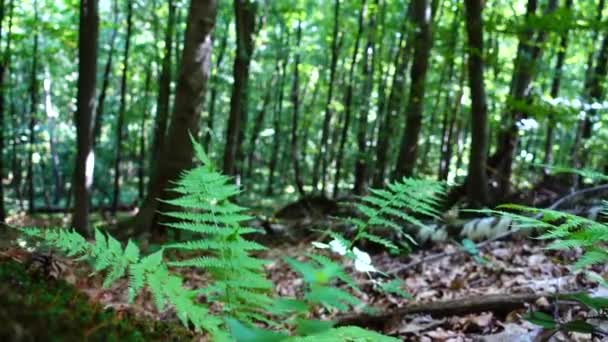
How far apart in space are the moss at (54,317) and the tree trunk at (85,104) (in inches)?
238

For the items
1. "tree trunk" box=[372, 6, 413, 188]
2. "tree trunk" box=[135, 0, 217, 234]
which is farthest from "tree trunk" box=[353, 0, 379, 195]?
"tree trunk" box=[135, 0, 217, 234]

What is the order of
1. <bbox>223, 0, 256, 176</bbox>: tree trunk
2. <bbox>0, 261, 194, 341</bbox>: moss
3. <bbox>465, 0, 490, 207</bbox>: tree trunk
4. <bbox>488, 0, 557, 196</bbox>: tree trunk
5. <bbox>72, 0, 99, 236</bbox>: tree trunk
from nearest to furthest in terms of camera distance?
1. <bbox>0, 261, 194, 341</bbox>: moss
2. <bbox>465, 0, 490, 207</bbox>: tree trunk
3. <bbox>72, 0, 99, 236</bbox>: tree trunk
4. <bbox>488, 0, 557, 196</bbox>: tree trunk
5. <bbox>223, 0, 256, 176</bbox>: tree trunk

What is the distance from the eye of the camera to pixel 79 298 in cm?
182

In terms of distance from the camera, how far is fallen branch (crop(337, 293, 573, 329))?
10.4 feet

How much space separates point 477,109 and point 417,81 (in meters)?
1.55

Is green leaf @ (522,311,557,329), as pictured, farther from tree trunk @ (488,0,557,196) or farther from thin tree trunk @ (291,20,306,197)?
thin tree trunk @ (291,20,306,197)

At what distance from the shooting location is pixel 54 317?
1144 millimetres

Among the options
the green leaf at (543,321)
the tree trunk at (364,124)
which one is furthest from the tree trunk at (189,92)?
the tree trunk at (364,124)

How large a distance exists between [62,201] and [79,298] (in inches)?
1046

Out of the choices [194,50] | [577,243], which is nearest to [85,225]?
[194,50]

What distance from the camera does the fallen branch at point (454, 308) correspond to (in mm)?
3176

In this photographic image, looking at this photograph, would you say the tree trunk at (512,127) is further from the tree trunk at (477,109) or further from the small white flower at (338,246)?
the small white flower at (338,246)

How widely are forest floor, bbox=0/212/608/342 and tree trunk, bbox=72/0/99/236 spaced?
320 cm

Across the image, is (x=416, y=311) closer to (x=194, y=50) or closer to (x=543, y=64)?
(x=194, y=50)
